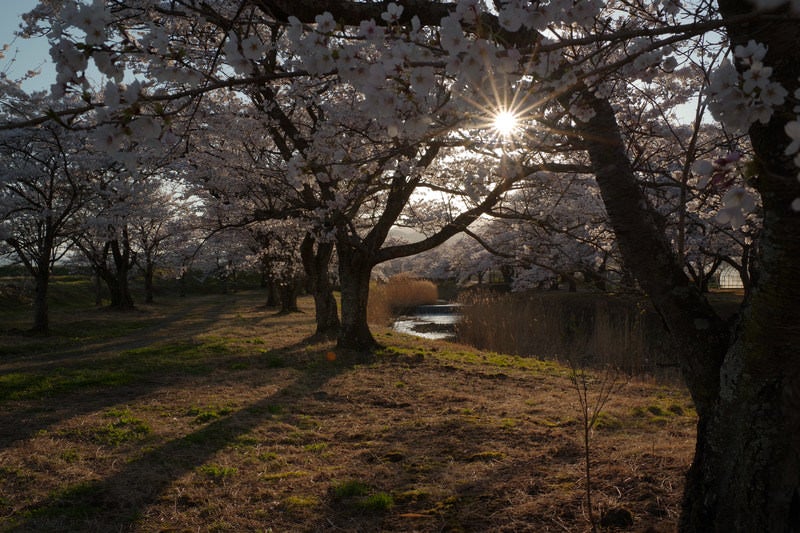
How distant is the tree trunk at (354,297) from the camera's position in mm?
10109

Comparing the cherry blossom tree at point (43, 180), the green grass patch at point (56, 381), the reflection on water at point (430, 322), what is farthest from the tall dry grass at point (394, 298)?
the green grass patch at point (56, 381)

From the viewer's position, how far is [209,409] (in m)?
5.98

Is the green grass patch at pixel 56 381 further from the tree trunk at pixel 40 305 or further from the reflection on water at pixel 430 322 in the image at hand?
the reflection on water at pixel 430 322

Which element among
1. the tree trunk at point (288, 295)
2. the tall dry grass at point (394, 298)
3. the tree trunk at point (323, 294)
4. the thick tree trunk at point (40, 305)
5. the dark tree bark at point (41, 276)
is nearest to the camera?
the tree trunk at point (323, 294)

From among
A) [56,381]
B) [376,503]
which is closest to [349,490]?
[376,503]

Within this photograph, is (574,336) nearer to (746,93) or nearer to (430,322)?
(430,322)

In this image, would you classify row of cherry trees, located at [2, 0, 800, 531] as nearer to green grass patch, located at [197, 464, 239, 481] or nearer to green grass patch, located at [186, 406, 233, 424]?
green grass patch, located at [197, 464, 239, 481]

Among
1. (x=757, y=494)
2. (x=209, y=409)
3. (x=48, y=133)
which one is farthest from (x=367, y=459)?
(x=48, y=133)

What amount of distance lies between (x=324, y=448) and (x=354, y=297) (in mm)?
5459

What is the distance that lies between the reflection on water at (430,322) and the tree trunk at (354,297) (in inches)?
191

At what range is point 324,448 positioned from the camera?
479 cm

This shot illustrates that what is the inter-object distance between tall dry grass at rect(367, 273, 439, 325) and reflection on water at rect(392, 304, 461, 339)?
509 millimetres

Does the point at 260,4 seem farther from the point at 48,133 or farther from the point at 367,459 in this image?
the point at 48,133

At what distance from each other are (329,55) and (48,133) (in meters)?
13.9
